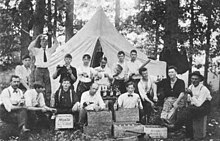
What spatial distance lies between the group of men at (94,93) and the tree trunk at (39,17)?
127 centimetres

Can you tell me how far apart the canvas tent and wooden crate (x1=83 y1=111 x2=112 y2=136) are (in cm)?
192

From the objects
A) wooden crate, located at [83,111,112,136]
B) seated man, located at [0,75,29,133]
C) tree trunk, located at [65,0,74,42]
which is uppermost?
tree trunk, located at [65,0,74,42]

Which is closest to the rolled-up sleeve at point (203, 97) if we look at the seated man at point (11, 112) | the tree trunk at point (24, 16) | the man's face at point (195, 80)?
the man's face at point (195, 80)

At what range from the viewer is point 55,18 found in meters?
7.68

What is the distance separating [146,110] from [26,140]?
218 centimetres

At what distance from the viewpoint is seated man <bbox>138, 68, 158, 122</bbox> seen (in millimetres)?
5574

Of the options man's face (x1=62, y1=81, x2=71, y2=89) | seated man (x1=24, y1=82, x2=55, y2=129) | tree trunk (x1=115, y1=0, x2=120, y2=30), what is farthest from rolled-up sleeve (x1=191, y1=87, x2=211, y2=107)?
tree trunk (x1=115, y1=0, x2=120, y2=30)

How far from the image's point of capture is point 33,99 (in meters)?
4.99

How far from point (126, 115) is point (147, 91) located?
2.99ft

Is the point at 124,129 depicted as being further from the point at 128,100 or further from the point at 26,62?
the point at 26,62

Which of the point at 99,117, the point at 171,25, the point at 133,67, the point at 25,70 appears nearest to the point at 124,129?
the point at 99,117

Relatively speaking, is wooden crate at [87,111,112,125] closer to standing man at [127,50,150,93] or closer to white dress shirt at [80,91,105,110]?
white dress shirt at [80,91,105,110]

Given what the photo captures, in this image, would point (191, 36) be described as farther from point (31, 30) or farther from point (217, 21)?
point (31, 30)

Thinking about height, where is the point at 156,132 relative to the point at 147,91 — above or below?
below
